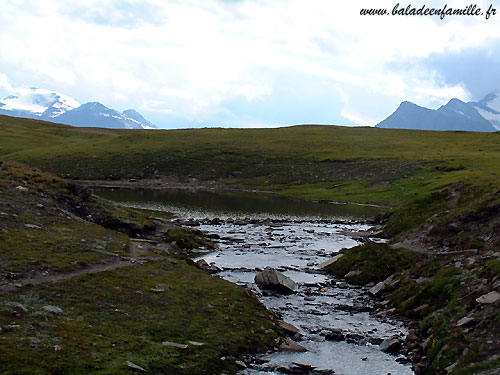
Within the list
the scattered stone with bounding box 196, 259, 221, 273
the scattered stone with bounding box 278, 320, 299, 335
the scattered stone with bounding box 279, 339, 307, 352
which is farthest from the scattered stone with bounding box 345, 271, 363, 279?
the scattered stone with bounding box 279, 339, 307, 352

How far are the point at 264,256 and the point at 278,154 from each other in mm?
104713

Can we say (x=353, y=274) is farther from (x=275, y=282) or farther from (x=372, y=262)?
(x=275, y=282)

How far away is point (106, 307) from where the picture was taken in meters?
25.0

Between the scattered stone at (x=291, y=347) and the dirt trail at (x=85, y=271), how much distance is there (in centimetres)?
1148

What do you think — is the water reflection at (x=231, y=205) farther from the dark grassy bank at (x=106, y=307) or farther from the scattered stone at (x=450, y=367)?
the scattered stone at (x=450, y=367)

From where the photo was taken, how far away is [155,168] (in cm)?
14112

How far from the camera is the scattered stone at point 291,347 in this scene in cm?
2455

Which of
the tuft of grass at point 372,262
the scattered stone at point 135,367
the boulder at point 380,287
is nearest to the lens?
the scattered stone at point 135,367

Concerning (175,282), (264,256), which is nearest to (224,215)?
(264,256)

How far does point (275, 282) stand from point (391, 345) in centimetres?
1108

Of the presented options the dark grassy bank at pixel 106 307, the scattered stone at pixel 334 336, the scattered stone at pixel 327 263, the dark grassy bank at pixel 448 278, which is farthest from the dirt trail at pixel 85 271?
the dark grassy bank at pixel 448 278

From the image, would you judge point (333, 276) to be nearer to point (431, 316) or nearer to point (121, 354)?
point (431, 316)

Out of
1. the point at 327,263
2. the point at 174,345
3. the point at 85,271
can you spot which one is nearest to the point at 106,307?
the point at 174,345

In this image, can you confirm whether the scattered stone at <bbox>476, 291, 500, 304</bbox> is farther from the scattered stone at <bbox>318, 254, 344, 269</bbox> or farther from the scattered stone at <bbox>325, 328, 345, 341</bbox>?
the scattered stone at <bbox>318, 254, 344, 269</bbox>
